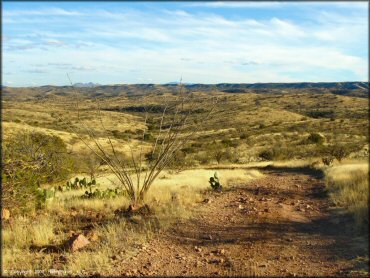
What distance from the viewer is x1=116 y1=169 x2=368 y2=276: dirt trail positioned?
224 inches

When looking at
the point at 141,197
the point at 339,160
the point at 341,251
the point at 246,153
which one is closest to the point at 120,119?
the point at 246,153

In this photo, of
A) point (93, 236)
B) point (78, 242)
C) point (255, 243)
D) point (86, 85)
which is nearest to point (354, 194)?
point (255, 243)

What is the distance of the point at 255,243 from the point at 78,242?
3108 mm

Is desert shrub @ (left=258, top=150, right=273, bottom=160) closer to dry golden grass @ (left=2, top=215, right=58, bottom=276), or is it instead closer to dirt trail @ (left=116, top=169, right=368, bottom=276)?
dirt trail @ (left=116, top=169, right=368, bottom=276)

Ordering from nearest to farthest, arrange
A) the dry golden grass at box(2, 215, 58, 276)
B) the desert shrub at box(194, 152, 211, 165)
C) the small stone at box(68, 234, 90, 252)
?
the dry golden grass at box(2, 215, 58, 276) → the small stone at box(68, 234, 90, 252) → the desert shrub at box(194, 152, 211, 165)

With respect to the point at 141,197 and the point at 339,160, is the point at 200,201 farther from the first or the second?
the point at 339,160

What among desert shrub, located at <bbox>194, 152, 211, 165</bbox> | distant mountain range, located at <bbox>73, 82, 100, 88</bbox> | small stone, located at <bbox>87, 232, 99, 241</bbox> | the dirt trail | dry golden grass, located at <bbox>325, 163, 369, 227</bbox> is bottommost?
desert shrub, located at <bbox>194, 152, 211, 165</bbox>

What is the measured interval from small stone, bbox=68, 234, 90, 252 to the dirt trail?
111cm

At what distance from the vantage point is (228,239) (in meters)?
7.07

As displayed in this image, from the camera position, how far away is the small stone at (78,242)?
678 cm

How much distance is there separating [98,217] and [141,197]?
70.9 inches

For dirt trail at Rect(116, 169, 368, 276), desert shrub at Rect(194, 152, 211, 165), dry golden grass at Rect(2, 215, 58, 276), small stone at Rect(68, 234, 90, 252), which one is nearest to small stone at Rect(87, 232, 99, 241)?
small stone at Rect(68, 234, 90, 252)

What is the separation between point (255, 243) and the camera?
265 inches

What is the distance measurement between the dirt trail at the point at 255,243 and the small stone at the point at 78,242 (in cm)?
111
